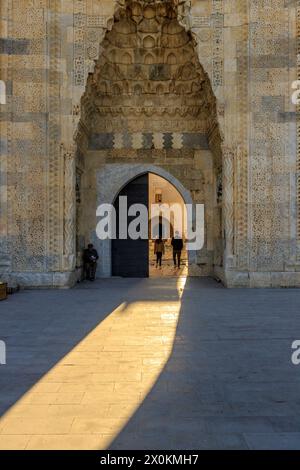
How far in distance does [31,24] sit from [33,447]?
10082 mm

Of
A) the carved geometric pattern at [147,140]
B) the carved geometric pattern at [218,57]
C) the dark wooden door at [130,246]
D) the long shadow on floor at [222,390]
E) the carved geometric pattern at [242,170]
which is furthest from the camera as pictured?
the dark wooden door at [130,246]

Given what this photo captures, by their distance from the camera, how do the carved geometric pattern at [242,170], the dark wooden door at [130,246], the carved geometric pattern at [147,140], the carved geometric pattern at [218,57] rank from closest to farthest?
the carved geometric pattern at [242,170]
the carved geometric pattern at [218,57]
the carved geometric pattern at [147,140]
the dark wooden door at [130,246]

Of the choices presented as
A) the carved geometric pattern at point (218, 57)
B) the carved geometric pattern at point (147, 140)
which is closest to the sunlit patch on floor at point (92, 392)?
the carved geometric pattern at point (218, 57)

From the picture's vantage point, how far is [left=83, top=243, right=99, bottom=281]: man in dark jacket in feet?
39.7

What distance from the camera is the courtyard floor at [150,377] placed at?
295 centimetres

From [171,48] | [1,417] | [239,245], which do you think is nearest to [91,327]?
[1,417]

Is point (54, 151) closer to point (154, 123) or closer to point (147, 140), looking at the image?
point (147, 140)

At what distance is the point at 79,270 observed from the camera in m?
11.8

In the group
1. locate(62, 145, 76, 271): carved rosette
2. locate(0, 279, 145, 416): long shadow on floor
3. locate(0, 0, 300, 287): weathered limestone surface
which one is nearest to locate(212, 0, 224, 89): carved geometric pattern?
locate(0, 0, 300, 287): weathered limestone surface

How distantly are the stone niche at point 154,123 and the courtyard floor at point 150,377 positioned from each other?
17.5ft

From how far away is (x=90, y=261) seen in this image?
1212 centimetres

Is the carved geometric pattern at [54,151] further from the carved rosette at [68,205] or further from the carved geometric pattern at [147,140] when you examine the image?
the carved geometric pattern at [147,140]

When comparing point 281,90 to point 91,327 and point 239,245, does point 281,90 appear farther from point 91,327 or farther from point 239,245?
point 91,327

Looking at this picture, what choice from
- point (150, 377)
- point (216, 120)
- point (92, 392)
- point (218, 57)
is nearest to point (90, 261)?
point (216, 120)
